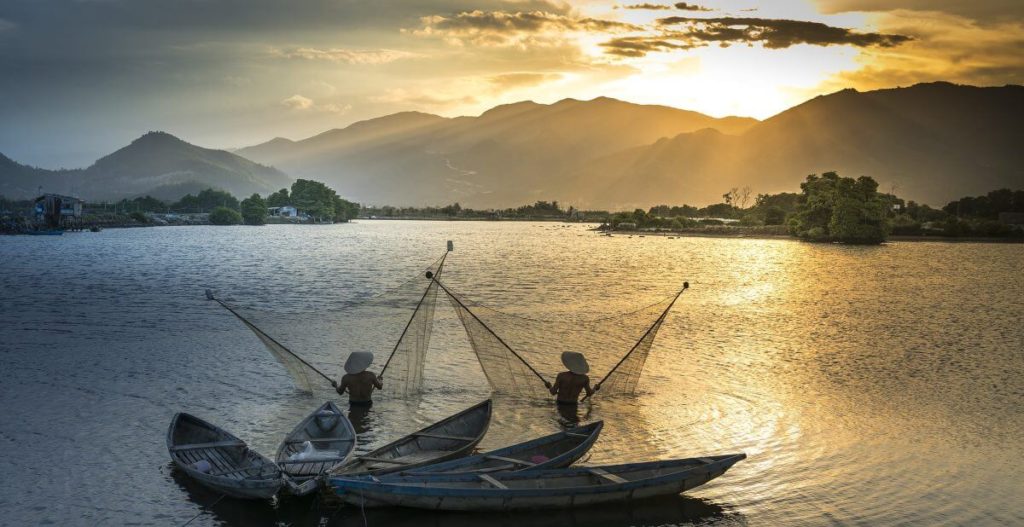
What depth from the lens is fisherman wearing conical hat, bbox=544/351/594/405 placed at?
17.7m

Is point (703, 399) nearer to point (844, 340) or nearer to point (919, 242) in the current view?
point (844, 340)

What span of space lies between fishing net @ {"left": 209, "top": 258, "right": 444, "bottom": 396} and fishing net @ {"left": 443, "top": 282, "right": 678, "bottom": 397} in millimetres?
1535

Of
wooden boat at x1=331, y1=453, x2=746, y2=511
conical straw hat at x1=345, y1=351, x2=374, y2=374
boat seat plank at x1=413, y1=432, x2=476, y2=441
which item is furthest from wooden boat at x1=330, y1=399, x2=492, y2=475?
conical straw hat at x1=345, y1=351, x2=374, y2=374

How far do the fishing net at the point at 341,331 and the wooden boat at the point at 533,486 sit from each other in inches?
280

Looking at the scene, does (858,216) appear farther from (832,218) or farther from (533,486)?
(533,486)

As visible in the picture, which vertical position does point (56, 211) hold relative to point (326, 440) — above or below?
above

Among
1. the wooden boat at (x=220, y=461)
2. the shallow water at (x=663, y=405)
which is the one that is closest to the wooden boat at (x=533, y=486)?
the shallow water at (x=663, y=405)

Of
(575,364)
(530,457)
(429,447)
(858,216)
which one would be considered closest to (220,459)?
(429,447)

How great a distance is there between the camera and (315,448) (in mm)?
13305

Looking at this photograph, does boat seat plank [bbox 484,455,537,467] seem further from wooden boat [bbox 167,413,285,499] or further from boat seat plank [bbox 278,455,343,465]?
wooden boat [bbox 167,413,285,499]

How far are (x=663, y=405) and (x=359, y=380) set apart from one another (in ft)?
24.8

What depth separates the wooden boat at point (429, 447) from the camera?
1234 cm

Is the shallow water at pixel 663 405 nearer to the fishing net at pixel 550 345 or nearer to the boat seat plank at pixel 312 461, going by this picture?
the boat seat plank at pixel 312 461

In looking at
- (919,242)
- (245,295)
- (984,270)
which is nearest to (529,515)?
(245,295)
